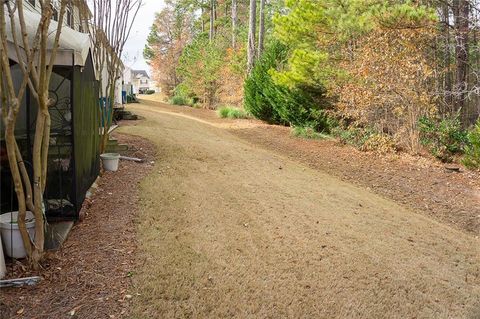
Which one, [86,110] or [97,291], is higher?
[86,110]

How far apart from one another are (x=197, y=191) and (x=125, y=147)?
8.18 ft

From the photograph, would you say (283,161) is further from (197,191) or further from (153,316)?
(153,316)

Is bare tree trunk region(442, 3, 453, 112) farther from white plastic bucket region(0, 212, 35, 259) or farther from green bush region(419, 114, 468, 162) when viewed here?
white plastic bucket region(0, 212, 35, 259)

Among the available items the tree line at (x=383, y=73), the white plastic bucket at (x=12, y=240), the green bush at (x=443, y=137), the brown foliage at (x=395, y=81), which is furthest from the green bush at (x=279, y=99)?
the white plastic bucket at (x=12, y=240)

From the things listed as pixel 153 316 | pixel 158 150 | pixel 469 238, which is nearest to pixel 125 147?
pixel 158 150

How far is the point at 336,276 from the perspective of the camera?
3.54 m

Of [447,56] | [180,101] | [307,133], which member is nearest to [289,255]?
[307,133]

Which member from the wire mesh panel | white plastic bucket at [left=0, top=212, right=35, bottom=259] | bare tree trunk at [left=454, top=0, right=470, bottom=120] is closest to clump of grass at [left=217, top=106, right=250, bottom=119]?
bare tree trunk at [left=454, top=0, right=470, bottom=120]

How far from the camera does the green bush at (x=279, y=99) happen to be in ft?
38.2

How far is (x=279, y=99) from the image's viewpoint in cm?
1289

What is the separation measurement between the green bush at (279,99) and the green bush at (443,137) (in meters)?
2.86

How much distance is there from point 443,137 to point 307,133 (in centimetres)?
361

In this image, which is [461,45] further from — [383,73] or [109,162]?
[109,162]

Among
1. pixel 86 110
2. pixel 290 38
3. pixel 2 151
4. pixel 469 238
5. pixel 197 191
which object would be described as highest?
pixel 290 38
